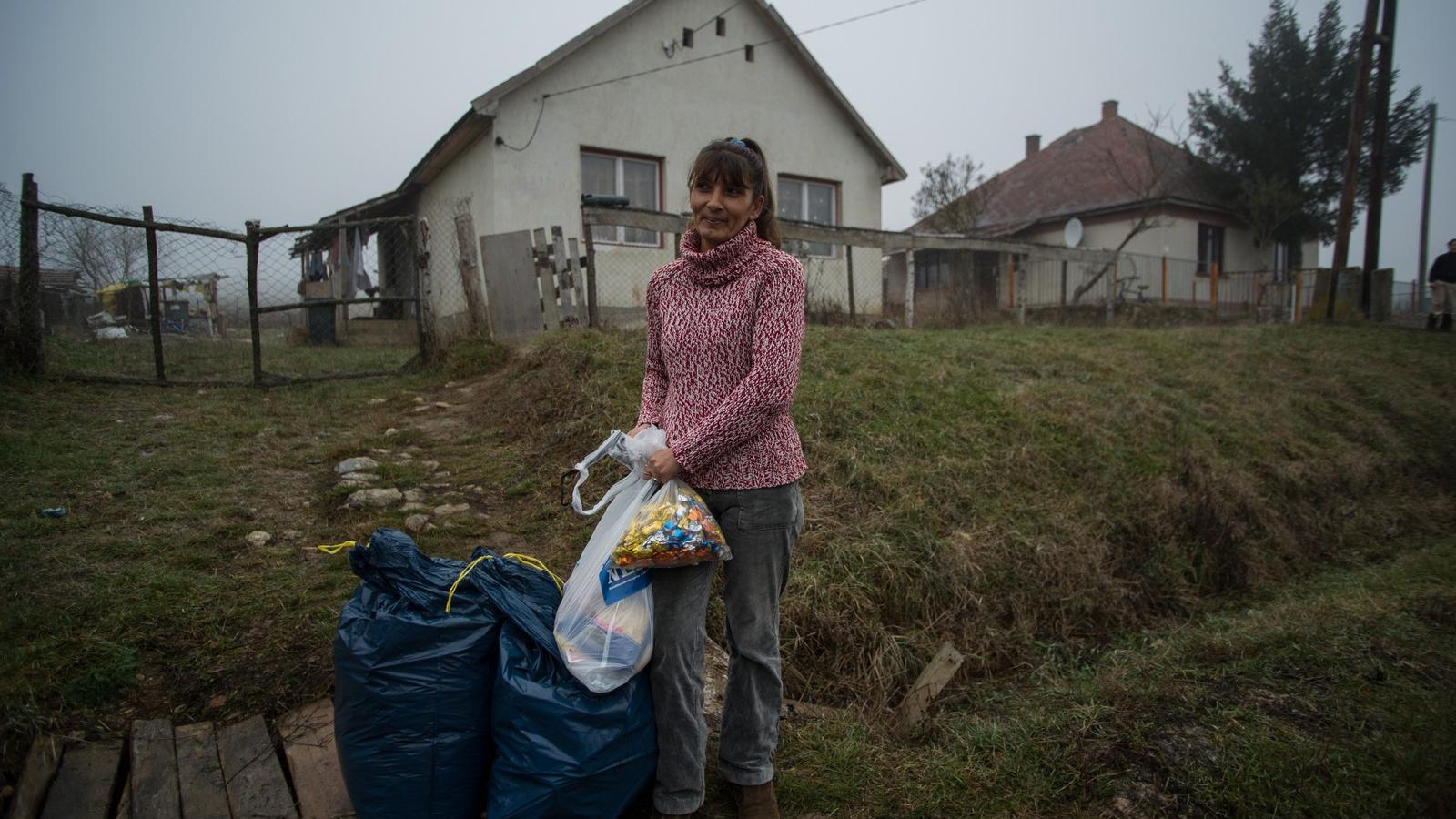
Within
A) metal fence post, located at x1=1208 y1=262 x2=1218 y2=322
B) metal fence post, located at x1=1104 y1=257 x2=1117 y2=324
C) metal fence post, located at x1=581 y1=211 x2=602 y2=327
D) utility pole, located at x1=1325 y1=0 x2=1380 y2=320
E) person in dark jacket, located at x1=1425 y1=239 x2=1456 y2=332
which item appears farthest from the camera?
metal fence post, located at x1=1208 y1=262 x2=1218 y2=322

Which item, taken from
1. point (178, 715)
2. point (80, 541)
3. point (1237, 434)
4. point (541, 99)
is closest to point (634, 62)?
point (541, 99)

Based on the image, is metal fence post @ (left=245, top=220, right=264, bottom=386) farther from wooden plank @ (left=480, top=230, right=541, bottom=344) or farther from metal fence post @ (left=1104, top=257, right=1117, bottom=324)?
metal fence post @ (left=1104, top=257, right=1117, bottom=324)

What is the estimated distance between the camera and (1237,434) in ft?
23.1

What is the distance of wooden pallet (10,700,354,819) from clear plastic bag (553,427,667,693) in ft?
2.90

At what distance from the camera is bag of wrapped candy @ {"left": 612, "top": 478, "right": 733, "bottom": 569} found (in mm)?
1947

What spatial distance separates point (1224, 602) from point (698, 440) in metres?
4.62

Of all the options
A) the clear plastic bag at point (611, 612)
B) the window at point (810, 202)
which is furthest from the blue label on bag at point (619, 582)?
the window at point (810, 202)

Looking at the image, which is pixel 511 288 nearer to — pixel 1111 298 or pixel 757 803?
pixel 757 803

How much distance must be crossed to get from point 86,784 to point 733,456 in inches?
81.0

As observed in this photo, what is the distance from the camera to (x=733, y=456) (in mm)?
2113

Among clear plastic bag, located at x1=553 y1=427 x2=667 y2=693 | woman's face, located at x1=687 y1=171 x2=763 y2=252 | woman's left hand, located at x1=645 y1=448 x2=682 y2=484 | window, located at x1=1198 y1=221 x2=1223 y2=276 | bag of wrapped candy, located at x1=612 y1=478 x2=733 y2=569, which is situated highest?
window, located at x1=1198 y1=221 x2=1223 y2=276

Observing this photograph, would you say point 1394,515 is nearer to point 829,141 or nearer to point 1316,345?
point 1316,345

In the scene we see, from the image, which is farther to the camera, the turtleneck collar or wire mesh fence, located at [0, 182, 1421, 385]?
wire mesh fence, located at [0, 182, 1421, 385]

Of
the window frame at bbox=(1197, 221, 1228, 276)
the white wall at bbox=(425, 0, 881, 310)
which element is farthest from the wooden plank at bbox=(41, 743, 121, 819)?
the window frame at bbox=(1197, 221, 1228, 276)
